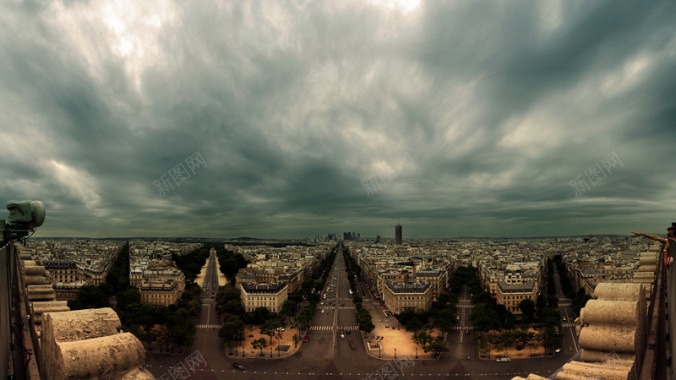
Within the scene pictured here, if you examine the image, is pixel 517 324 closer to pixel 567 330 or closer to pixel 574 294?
pixel 567 330

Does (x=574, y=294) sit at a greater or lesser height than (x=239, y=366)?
greater

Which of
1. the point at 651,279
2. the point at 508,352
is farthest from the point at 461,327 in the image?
the point at 651,279

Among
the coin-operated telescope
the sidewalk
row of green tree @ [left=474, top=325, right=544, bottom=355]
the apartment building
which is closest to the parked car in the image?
the sidewalk

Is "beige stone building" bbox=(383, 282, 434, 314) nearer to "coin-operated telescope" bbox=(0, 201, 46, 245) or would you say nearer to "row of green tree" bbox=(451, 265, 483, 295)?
"row of green tree" bbox=(451, 265, 483, 295)

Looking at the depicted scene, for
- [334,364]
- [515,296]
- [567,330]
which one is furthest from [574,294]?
[334,364]

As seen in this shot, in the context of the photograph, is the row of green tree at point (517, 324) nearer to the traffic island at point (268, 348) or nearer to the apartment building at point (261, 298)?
the traffic island at point (268, 348)

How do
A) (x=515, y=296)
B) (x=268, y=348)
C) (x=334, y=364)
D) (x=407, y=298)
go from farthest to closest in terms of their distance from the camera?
(x=515, y=296), (x=407, y=298), (x=268, y=348), (x=334, y=364)

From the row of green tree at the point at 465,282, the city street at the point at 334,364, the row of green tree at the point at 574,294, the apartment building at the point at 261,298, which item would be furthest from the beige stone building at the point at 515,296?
the apartment building at the point at 261,298

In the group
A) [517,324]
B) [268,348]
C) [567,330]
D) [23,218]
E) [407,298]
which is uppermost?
[23,218]
